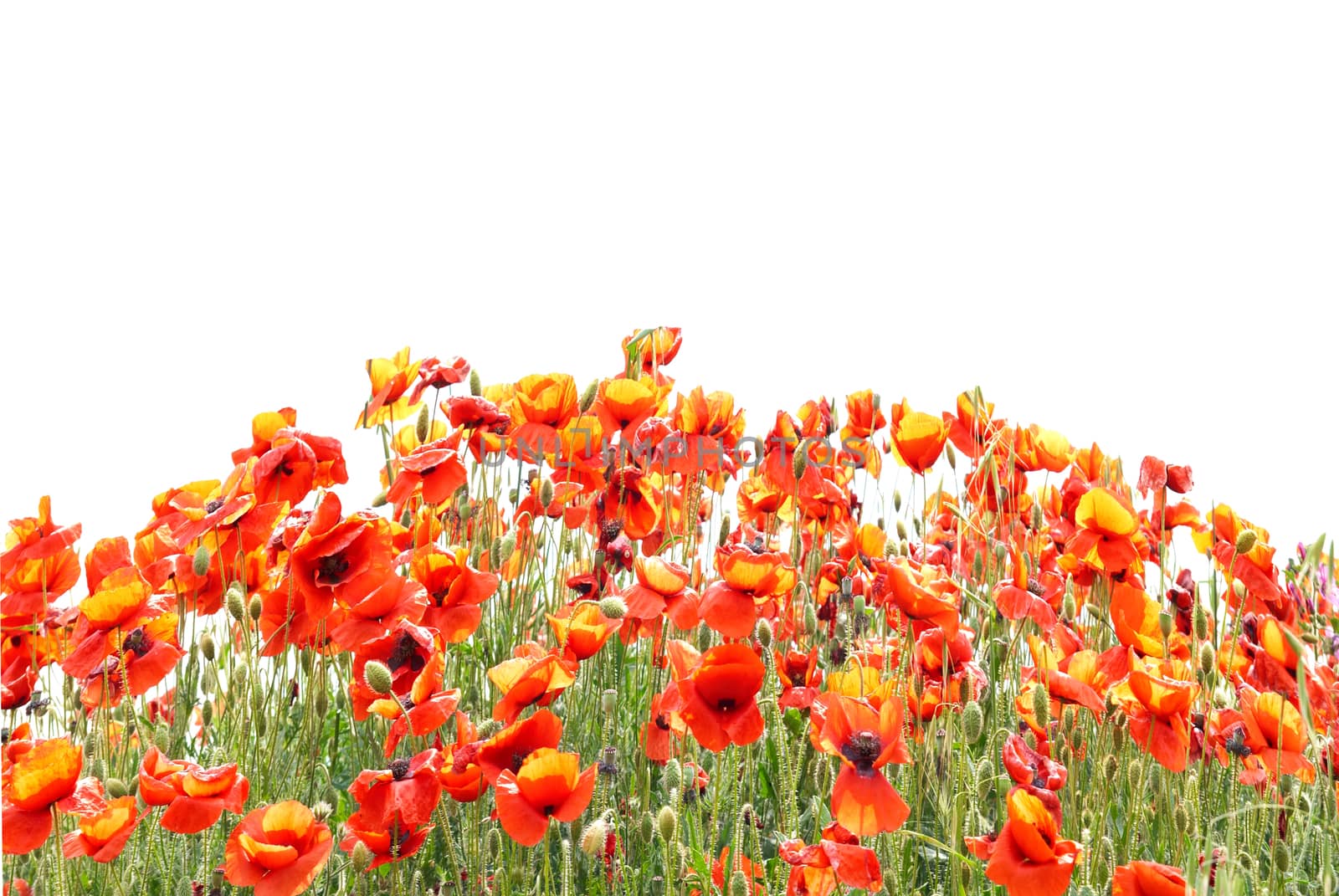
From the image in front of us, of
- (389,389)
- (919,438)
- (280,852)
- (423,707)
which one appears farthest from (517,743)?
(919,438)

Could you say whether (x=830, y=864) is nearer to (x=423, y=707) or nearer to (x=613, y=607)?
(x=613, y=607)

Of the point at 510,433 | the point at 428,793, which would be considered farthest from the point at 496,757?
the point at 510,433

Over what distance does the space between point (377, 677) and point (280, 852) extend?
0.25 metres

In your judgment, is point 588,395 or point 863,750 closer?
point 863,750

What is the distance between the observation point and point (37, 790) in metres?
1.42

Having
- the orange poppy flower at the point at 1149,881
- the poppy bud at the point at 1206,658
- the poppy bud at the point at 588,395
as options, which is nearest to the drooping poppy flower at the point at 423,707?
the poppy bud at the point at 588,395

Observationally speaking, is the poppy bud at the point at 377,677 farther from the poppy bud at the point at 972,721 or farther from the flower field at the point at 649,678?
the poppy bud at the point at 972,721

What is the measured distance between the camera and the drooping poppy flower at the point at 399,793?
1.48 meters

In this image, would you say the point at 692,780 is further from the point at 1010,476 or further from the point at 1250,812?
the point at 1010,476

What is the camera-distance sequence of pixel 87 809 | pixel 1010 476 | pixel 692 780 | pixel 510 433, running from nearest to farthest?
pixel 87 809, pixel 692 780, pixel 510 433, pixel 1010 476

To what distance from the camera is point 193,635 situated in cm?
231

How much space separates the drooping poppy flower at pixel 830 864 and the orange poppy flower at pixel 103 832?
2.83 ft

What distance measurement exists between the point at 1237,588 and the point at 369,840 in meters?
1.90

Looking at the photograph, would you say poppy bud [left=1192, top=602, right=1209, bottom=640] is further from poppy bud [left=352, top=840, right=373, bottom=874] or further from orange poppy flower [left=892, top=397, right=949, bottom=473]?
poppy bud [left=352, top=840, right=373, bottom=874]
